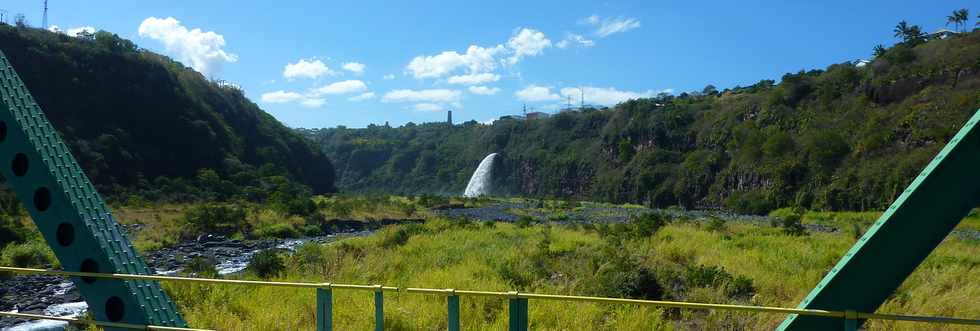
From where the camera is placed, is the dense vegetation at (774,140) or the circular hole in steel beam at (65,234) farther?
the dense vegetation at (774,140)

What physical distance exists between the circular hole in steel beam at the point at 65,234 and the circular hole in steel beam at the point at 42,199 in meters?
0.16

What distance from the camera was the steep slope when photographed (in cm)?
4431

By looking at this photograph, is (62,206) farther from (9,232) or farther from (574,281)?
(9,232)

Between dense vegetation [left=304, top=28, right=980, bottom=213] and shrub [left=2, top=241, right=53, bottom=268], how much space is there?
34715mm

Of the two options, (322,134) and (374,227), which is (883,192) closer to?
(374,227)

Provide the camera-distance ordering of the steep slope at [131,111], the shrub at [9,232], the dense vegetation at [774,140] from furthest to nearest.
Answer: the steep slope at [131,111]
the dense vegetation at [774,140]
the shrub at [9,232]

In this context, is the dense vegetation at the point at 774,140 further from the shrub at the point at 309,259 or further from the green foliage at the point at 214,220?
the green foliage at the point at 214,220

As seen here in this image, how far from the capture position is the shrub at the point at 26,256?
57.6 ft

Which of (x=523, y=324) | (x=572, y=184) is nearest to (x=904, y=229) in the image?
(x=523, y=324)

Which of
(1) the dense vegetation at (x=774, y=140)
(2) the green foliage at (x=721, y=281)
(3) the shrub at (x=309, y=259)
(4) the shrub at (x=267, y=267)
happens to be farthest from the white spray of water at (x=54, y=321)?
(1) the dense vegetation at (x=774, y=140)

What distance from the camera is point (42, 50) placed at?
47.2 meters

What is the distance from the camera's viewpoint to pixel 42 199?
4.55m

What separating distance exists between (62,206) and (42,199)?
5.2 inches

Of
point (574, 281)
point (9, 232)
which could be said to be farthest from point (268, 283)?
point (9, 232)
